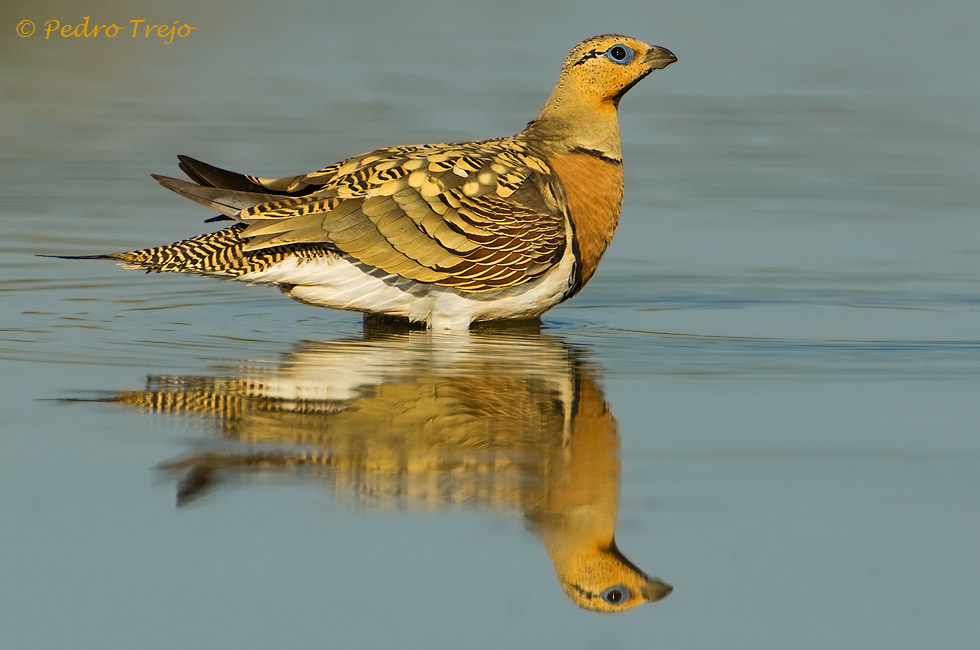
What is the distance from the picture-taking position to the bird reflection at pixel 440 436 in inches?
233

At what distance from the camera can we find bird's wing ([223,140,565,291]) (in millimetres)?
9461

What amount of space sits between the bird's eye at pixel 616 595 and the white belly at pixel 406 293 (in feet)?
14.6

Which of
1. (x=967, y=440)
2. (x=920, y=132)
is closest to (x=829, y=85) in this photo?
(x=920, y=132)

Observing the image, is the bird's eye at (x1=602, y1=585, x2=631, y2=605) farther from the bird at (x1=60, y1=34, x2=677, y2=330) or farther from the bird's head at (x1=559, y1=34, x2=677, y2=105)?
the bird's head at (x1=559, y1=34, x2=677, y2=105)

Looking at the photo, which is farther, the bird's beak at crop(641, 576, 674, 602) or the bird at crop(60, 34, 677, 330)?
the bird at crop(60, 34, 677, 330)

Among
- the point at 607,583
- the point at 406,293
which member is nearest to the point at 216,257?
the point at 406,293

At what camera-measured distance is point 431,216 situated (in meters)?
9.71

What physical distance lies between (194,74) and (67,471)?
17235mm

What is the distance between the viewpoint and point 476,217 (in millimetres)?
9836

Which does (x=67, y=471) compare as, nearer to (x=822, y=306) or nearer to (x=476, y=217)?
(x=476, y=217)

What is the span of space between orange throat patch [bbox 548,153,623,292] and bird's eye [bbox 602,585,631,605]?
15.8 feet
